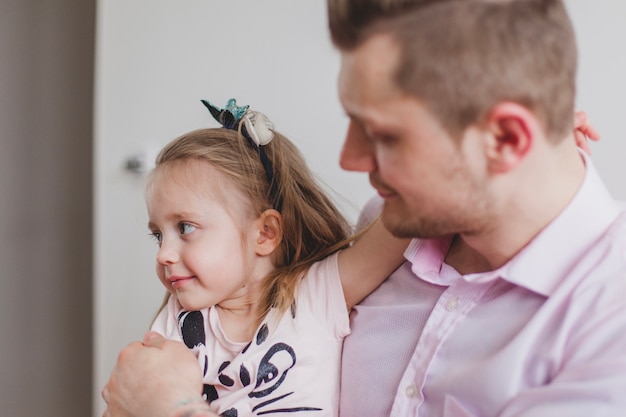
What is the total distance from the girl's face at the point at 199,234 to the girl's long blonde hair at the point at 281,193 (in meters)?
0.03

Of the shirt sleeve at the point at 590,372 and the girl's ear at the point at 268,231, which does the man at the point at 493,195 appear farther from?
the girl's ear at the point at 268,231

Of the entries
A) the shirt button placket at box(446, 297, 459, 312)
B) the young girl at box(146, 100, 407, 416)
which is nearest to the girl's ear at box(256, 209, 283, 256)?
the young girl at box(146, 100, 407, 416)

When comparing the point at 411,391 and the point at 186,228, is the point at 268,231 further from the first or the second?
the point at 411,391

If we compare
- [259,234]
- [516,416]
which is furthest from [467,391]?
[259,234]

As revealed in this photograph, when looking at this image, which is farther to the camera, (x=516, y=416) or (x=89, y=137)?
(x=89, y=137)

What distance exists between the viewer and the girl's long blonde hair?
119 centimetres

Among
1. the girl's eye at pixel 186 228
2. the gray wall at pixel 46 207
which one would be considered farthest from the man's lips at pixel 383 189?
the gray wall at pixel 46 207

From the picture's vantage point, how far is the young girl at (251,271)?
1.11m

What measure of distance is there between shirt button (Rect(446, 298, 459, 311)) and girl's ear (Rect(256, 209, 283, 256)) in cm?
36

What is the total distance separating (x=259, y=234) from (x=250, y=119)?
8.1 inches

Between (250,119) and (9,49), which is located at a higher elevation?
(9,49)

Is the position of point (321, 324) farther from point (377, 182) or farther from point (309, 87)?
point (309, 87)

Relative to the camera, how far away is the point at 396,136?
0.87 metres

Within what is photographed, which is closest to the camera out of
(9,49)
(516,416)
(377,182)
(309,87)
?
(516,416)
